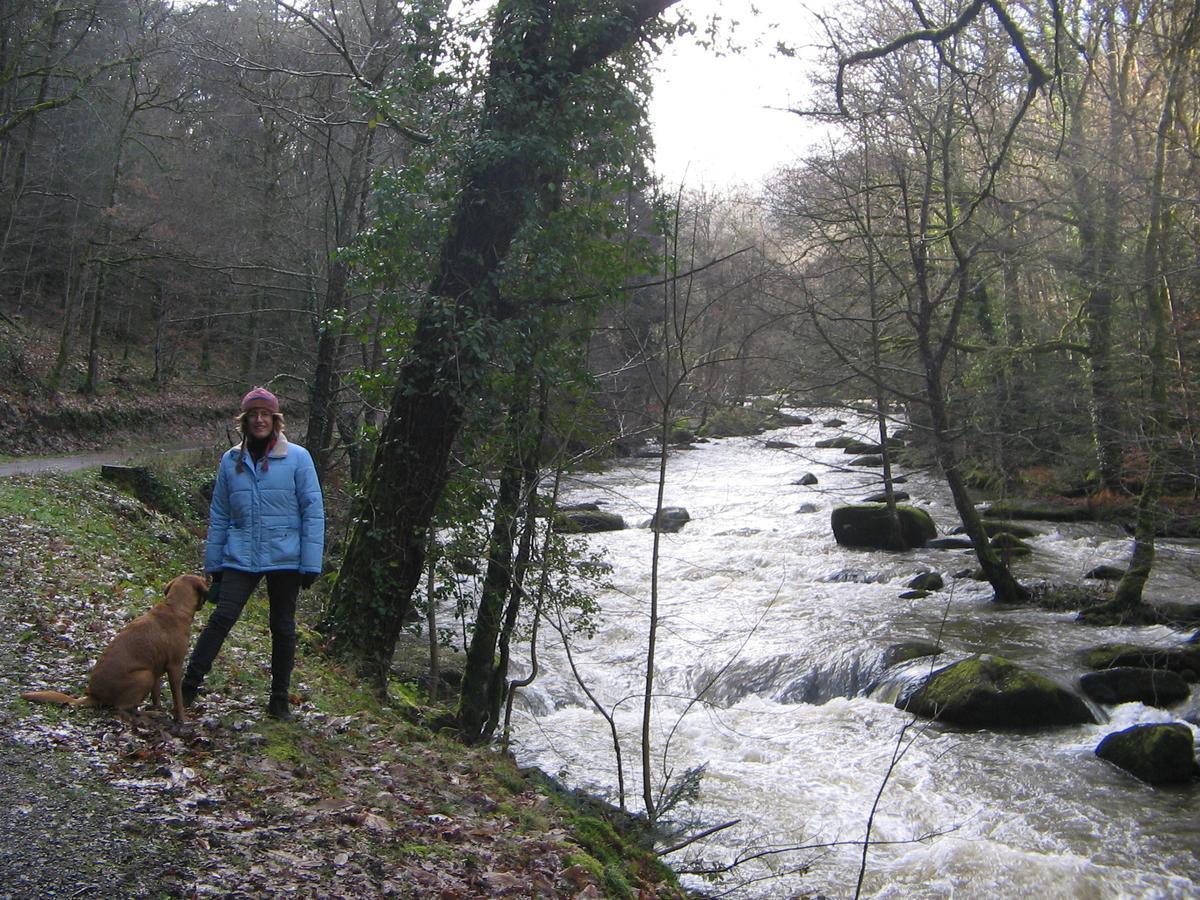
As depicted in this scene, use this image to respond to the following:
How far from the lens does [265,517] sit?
5824mm

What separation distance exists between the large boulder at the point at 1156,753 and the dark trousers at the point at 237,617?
8060mm

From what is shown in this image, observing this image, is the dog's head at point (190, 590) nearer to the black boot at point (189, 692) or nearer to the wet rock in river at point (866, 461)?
the black boot at point (189, 692)

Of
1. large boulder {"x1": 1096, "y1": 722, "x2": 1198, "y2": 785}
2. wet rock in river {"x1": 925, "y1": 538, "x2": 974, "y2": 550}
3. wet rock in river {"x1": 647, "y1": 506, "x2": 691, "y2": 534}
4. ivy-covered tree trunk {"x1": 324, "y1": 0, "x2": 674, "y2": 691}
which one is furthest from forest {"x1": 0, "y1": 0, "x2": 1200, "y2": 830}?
large boulder {"x1": 1096, "y1": 722, "x2": 1198, "y2": 785}

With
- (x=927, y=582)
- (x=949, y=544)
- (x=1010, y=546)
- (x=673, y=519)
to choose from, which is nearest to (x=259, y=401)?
(x=927, y=582)

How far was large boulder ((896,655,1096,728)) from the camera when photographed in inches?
429

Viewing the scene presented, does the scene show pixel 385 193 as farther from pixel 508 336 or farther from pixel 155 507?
pixel 155 507

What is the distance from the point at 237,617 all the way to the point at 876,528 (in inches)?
670

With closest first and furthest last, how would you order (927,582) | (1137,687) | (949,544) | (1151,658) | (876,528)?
(1137,687) < (1151,658) < (927,582) < (949,544) < (876,528)

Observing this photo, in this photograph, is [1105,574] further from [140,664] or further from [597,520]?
[140,664]

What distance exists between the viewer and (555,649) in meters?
13.9

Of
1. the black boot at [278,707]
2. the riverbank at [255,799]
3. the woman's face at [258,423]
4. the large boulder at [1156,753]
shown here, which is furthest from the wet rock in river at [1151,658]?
the woman's face at [258,423]

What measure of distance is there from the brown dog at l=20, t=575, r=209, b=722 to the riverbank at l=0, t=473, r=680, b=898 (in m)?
0.09

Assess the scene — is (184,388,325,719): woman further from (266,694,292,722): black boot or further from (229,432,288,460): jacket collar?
(266,694,292,722): black boot

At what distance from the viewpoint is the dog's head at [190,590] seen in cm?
561
